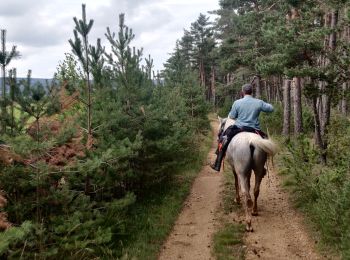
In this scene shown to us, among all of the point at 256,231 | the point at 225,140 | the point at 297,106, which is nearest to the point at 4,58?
the point at 225,140

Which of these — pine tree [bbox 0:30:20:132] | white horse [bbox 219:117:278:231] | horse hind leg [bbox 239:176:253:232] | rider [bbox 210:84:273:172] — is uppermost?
pine tree [bbox 0:30:20:132]

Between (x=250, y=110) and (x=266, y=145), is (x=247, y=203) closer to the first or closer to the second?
(x=266, y=145)

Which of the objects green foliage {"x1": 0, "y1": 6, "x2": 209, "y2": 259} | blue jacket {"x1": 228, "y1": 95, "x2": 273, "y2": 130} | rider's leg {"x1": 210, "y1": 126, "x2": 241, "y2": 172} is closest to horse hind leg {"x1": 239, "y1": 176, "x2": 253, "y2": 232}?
rider's leg {"x1": 210, "y1": 126, "x2": 241, "y2": 172}

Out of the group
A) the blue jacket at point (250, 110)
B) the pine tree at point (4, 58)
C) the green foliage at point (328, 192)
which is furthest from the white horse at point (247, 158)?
the pine tree at point (4, 58)

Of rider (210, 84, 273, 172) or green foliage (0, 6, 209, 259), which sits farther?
rider (210, 84, 273, 172)

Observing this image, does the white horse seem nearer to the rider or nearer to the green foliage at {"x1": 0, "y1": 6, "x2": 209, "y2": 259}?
the rider

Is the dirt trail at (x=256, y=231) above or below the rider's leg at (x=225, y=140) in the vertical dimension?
below

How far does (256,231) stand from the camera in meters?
8.59

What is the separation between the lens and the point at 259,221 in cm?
920

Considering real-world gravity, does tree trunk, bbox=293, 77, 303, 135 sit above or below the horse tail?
above

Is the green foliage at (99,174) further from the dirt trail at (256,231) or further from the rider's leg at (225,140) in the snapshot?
the rider's leg at (225,140)

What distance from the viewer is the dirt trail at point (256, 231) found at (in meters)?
7.62

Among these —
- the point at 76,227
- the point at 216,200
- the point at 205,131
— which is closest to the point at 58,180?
the point at 76,227

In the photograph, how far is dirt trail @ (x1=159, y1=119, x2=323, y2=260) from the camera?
25.0 ft
